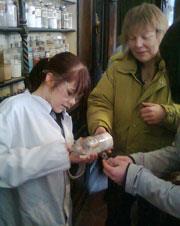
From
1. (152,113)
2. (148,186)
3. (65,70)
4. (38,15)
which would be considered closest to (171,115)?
(152,113)

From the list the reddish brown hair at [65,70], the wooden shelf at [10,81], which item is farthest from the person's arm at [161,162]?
the wooden shelf at [10,81]

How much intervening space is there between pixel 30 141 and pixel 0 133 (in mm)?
135

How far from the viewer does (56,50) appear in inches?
96.3

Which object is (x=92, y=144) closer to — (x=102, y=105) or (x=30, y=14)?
(x=102, y=105)

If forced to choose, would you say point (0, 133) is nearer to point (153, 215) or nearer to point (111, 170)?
point (111, 170)

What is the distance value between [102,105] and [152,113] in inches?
12.5

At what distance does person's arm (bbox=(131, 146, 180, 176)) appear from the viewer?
1.35m

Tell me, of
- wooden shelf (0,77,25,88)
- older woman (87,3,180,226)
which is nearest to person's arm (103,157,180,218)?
older woman (87,3,180,226)

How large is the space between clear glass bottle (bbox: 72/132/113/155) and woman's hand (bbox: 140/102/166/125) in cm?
32

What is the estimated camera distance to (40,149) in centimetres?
102

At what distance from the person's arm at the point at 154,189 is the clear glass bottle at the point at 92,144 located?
13 centimetres

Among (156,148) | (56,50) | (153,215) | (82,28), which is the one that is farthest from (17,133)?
(82,28)

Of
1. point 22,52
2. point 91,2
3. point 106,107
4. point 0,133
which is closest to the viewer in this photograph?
point 0,133

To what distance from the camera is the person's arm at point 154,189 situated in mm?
1037
